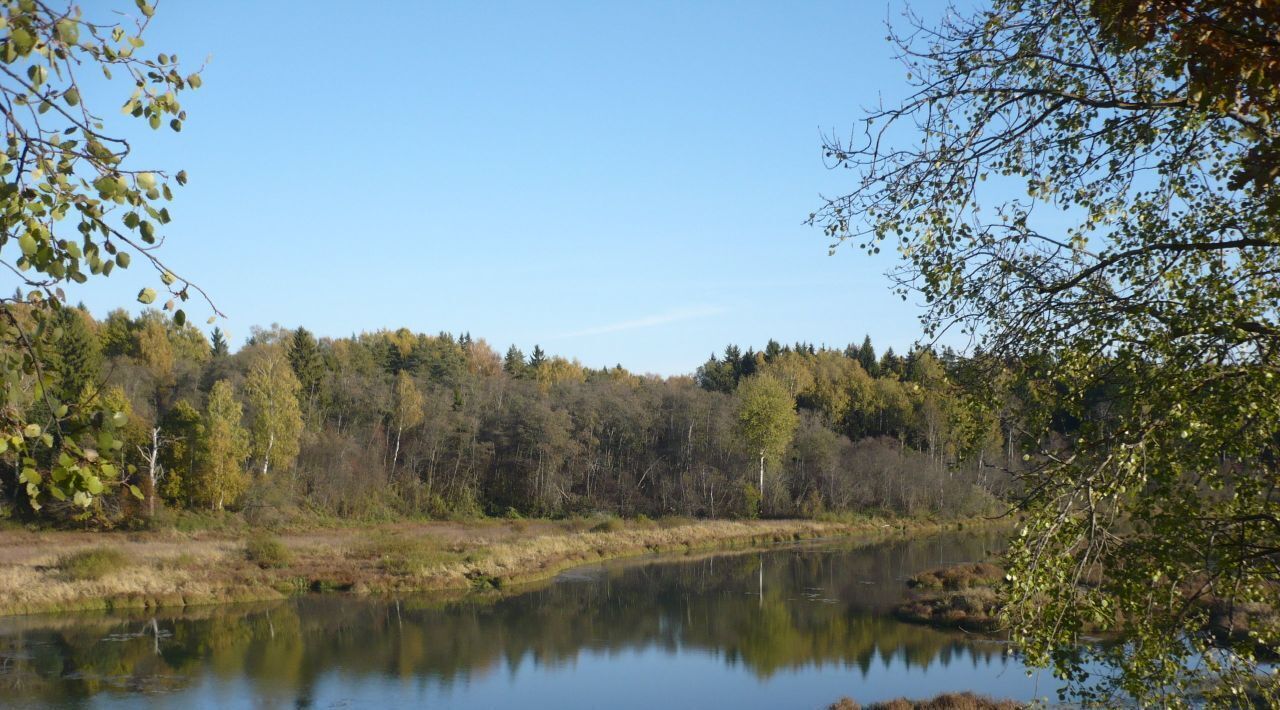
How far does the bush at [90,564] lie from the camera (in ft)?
89.5

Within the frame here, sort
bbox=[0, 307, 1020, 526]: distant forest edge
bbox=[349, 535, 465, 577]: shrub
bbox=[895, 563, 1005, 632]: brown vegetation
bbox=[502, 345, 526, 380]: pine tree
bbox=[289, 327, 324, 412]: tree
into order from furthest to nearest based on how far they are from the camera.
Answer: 1. bbox=[502, 345, 526, 380]: pine tree
2. bbox=[289, 327, 324, 412]: tree
3. bbox=[0, 307, 1020, 526]: distant forest edge
4. bbox=[349, 535, 465, 577]: shrub
5. bbox=[895, 563, 1005, 632]: brown vegetation

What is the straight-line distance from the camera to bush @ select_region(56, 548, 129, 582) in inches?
1074

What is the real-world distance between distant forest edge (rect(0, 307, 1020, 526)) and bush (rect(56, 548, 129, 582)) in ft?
31.6

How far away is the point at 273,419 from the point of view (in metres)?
45.4

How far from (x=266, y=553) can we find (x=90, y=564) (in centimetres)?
546

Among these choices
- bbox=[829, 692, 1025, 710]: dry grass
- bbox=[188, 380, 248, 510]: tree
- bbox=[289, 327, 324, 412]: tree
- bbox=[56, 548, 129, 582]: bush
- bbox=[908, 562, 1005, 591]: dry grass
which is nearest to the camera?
bbox=[829, 692, 1025, 710]: dry grass

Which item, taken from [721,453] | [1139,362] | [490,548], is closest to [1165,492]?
[1139,362]

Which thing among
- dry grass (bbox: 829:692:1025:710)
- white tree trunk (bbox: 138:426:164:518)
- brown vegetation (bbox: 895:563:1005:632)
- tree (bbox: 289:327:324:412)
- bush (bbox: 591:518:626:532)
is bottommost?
dry grass (bbox: 829:692:1025:710)

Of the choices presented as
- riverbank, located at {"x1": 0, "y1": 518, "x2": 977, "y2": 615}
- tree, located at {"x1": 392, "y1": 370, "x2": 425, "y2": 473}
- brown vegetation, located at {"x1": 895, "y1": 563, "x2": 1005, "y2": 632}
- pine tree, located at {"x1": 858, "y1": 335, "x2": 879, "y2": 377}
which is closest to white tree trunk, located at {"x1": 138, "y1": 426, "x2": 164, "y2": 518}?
riverbank, located at {"x1": 0, "y1": 518, "x2": 977, "y2": 615}

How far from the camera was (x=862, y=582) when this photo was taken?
105ft

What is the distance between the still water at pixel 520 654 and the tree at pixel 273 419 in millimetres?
18957

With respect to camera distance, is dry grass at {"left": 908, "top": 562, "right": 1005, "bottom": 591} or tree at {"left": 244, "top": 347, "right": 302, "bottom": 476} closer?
dry grass at {"left": 908, "top": 562, "right": 1005, "bottom": 591}

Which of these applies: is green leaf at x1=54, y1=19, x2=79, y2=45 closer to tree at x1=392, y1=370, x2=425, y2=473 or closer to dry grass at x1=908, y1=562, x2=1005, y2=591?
dry grass at x1=908, y1=562, x2=1005, y2=591

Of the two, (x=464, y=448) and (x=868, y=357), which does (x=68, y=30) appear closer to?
(x=464, y=448)
